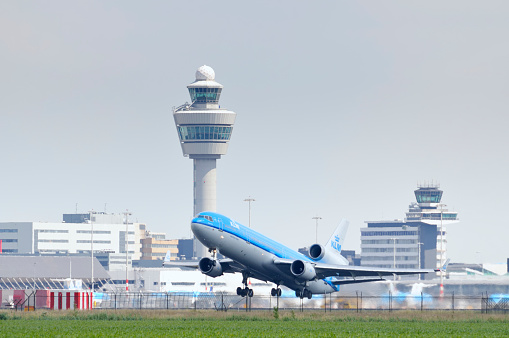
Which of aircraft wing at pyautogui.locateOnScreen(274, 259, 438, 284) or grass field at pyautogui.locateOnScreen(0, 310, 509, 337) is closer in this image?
grass field at pyautogui.locateOnScreen(0, 310, 509, 337)

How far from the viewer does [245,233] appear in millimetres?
93125

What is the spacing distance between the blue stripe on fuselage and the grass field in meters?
5.97

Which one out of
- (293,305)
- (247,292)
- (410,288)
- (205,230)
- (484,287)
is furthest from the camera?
(484,287)

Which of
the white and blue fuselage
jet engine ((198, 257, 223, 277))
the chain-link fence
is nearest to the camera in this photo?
the white and blue fuselage

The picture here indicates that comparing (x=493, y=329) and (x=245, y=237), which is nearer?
(x=493, y=329)

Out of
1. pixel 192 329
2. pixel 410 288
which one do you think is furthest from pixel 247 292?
pixel 410 288

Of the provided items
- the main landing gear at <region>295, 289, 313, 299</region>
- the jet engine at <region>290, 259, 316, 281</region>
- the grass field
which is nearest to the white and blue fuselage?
the main landing gear at <region>295, 289, 313, 299</region>

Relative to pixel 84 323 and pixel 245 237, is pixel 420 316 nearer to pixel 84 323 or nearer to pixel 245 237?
pixel 245 237

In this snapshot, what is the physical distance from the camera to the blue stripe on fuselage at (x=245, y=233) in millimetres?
90750

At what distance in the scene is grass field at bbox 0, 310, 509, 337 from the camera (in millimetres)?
69312

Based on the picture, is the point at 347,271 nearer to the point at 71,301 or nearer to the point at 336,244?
the point at 336,244

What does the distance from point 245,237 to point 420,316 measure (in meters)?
17.1

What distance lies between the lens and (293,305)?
4277 inches

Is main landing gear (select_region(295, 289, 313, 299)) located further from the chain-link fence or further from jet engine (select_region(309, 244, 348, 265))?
jet engine (select_region(309, 244, 348, 265))
